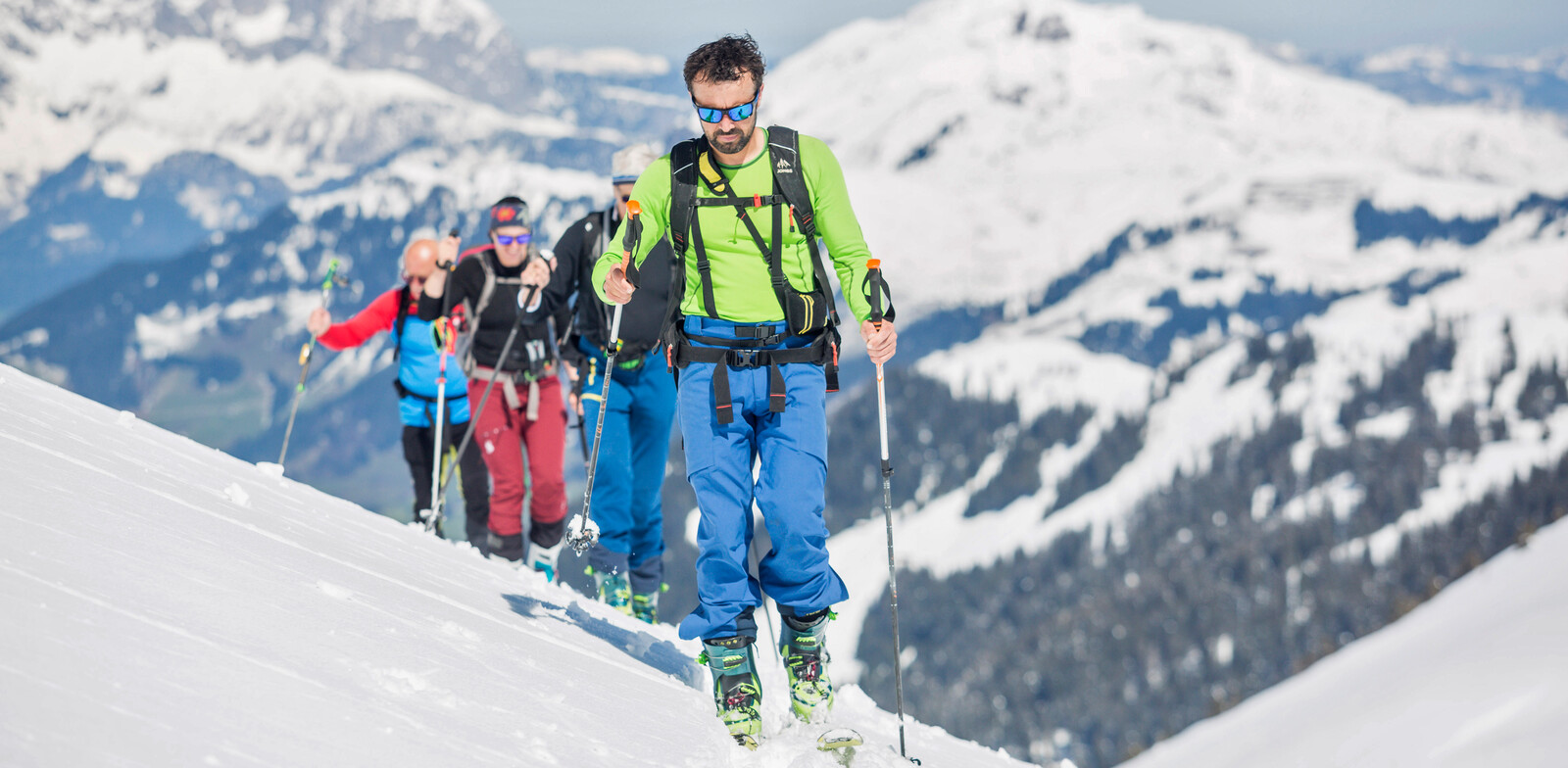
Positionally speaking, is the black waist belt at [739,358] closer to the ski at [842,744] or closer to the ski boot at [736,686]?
the ski boot at [736,686]

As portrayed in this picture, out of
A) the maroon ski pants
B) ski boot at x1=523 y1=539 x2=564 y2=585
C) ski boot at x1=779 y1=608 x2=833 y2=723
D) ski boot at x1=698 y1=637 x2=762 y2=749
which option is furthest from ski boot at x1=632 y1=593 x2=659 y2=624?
ski boot at x1=698 y1=637 x2=762 y2=749

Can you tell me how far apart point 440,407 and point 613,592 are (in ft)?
9.38

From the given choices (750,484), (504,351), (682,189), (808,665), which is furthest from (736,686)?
(504,351)

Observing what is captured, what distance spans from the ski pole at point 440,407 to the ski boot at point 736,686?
18.1ft

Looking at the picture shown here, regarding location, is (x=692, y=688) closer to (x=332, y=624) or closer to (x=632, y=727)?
(x=632, y=727)

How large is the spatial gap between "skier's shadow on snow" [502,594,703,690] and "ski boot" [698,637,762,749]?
3.42 feet

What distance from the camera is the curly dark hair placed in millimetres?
5613

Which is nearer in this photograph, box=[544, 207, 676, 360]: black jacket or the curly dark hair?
the curly dark hair

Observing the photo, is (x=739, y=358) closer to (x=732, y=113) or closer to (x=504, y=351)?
(x=732, y=113)

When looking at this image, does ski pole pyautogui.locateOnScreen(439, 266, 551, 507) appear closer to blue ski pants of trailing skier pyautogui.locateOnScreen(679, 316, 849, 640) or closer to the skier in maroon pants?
the skier in maroon pants

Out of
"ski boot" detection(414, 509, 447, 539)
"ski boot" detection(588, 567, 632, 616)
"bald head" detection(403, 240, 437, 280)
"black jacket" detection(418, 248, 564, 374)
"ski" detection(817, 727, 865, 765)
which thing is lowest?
"ski" detection(817, 727, 865, 765)

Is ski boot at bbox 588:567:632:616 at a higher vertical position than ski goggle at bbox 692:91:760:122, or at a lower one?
lower

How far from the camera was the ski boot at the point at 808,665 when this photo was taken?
19.0 feet

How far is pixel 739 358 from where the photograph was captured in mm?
5766
